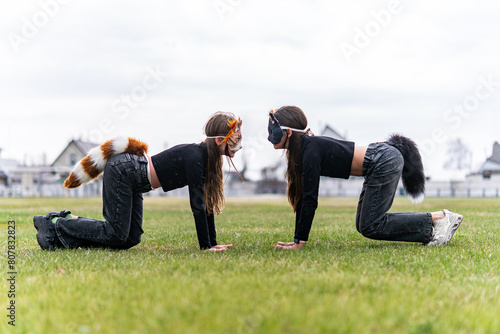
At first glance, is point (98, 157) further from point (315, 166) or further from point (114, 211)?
point (315, 166)

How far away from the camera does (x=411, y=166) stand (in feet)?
17.4

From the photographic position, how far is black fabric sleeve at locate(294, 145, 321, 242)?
4.70m

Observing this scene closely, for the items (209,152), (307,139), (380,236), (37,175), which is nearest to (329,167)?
(307,139)

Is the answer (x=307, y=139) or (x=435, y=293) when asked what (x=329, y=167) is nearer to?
(x=307, y=139)

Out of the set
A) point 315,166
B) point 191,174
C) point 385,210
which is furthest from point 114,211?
point 385,210

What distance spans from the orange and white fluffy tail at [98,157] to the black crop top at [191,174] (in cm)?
27

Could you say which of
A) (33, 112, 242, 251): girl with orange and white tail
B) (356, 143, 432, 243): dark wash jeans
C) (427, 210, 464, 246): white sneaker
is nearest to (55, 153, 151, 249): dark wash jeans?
(33, 112, 242, 251): girl with orange and white tail

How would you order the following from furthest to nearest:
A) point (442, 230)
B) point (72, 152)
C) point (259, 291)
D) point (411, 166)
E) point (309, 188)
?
1. point (72, 152)
2. point (411, 166)
3. point (442, 230)
4. point (309, 188)
5. point (259, 291)

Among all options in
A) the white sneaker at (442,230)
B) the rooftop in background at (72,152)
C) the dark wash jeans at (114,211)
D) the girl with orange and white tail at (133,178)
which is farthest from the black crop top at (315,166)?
the rooftop in background at (72,152)

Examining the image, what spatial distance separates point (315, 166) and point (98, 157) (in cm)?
234

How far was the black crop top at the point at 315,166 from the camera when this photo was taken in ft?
15.4

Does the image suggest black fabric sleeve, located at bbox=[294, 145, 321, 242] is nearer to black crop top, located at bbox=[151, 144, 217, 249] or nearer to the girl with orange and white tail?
the girl with orange and white tail

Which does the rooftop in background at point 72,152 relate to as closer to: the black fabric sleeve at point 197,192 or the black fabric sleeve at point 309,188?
the black fabric sleeve at point 197,192

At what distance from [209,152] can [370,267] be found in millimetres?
2113
